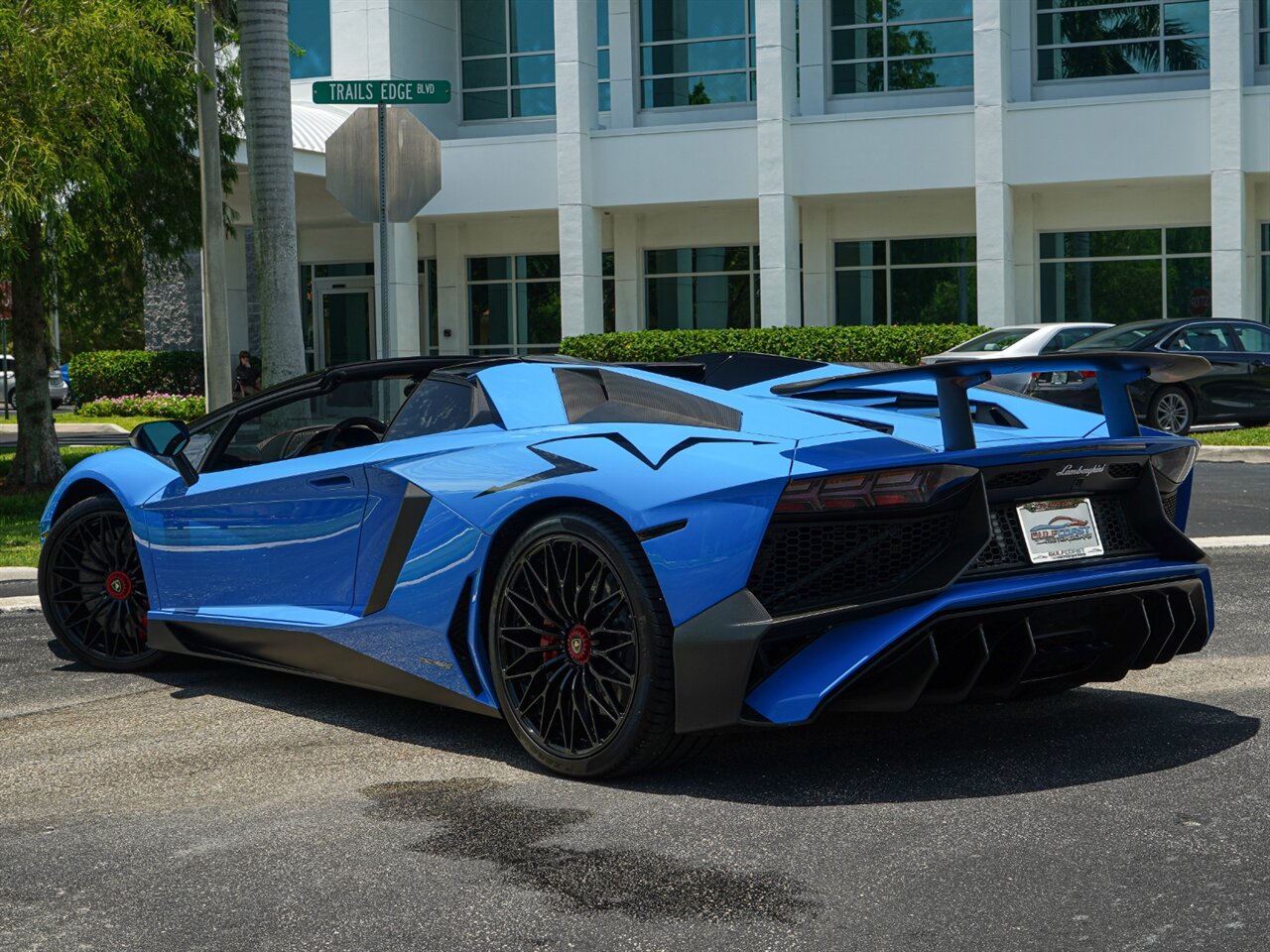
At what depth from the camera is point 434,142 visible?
10812mm

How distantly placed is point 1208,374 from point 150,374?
23.1m

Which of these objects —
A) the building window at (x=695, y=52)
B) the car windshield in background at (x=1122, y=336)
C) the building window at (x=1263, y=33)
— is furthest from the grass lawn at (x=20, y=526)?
the building window at (x=1263, y=33)

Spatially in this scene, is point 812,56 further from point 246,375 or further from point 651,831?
point 651,831

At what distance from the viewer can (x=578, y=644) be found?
5.01 m

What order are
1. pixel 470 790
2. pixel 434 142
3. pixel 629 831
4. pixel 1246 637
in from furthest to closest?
1. pixel 434 142
2. pixel 1246 637
3. pixel 470 790
4. pixel 629 831

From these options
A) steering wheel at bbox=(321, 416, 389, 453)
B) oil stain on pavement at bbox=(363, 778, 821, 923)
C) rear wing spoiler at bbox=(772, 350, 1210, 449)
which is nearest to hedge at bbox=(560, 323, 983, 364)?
steering wheel at bbox=(321, 416, 389, 453)

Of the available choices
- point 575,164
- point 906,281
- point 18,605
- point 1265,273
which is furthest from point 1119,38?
point 18,605

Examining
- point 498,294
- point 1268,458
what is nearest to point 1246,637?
point 1268,458

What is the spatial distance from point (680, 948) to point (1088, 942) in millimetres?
839

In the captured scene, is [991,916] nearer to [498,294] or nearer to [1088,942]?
[1088,942]

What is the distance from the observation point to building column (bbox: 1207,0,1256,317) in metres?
28.4

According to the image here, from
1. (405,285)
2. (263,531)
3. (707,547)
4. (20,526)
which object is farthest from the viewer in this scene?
(405,285)

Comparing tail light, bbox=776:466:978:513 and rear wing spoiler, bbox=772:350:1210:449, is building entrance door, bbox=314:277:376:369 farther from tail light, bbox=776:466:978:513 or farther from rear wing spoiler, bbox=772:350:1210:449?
tail light, bbox=776:466:978:513

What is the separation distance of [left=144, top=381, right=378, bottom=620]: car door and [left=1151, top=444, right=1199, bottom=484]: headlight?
251 centimetres
